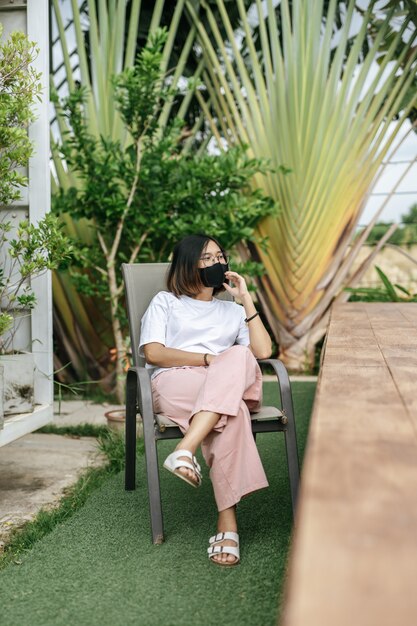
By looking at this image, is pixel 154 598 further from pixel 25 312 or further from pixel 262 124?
pixel 262 124

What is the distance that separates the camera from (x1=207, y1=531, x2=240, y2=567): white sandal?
6.88 feet

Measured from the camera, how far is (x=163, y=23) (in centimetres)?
631

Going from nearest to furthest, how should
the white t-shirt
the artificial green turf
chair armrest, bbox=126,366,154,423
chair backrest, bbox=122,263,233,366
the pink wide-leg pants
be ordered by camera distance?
the artificial green turf, the pink wide-leg pants, chair armrest, bbox=126,366,154,423, the white t-shirt, chair backrest, bbox=122,263,233,366

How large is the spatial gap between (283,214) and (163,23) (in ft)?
6.91

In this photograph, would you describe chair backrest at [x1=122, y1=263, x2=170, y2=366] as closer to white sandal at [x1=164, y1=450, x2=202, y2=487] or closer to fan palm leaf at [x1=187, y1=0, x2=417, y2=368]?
white sandal at [x1=164, y1=450, x2=202, y2=487]

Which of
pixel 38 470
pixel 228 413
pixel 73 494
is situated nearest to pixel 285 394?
pixel 228 413

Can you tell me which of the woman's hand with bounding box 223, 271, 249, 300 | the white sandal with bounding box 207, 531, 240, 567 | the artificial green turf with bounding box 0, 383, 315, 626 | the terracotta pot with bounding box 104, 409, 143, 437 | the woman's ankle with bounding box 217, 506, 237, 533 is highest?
the woman's hand with bounding box 223, 271, 249, 300

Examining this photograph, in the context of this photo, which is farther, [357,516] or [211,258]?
[211,258]

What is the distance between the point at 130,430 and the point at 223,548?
0.84m

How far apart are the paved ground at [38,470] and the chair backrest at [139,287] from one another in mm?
667

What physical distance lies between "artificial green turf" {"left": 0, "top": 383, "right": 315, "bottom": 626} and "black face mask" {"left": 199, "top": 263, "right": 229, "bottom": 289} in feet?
2.78

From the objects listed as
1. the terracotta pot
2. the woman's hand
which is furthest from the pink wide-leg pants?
the terracotta pot

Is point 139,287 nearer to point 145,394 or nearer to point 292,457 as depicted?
point 145,394

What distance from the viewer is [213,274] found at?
277cm
